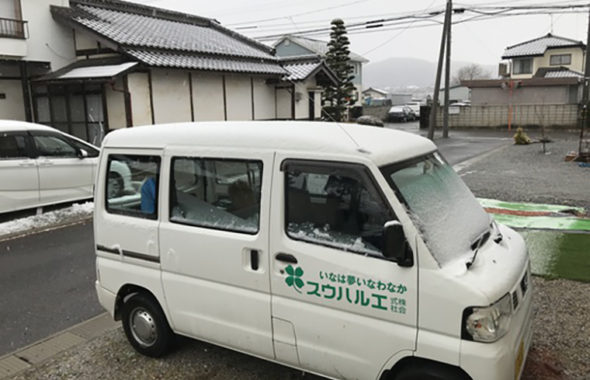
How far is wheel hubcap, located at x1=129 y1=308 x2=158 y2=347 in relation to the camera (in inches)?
154

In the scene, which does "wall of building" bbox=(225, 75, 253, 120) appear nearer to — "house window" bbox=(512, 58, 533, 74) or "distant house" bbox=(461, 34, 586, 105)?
"distant house" bbox=(461, 34, 586, 105)

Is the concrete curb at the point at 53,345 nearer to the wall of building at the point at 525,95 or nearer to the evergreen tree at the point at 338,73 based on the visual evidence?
the evergreen tree at the point at 338,73

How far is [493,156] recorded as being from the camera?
697 inches

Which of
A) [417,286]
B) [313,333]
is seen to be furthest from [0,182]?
[417,286]

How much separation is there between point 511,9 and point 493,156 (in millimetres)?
9025

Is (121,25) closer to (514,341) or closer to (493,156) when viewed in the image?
(493,156)

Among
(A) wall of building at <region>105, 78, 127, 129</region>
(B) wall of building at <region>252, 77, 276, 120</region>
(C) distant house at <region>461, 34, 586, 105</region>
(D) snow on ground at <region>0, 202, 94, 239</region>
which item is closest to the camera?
(D) snow on ground at <region>0, 202, 94, 239</region>

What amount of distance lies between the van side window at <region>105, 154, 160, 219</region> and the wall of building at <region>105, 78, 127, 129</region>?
35.7 feet

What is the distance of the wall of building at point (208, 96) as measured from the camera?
650 inches

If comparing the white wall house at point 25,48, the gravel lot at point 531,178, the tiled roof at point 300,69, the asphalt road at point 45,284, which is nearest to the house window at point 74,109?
the white wall house at point 25,48

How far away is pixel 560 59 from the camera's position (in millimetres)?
43656

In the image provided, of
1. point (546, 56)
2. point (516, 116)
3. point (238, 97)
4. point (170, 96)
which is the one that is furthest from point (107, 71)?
point (546, 56)

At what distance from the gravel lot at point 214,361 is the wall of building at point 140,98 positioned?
10894mm

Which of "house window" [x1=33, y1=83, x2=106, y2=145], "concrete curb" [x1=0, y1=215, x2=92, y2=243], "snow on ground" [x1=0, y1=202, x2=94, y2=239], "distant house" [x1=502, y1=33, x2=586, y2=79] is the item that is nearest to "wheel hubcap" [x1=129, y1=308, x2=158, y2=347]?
"concrete curb" [x1=0, y1=215, x2=92, y2=243]
